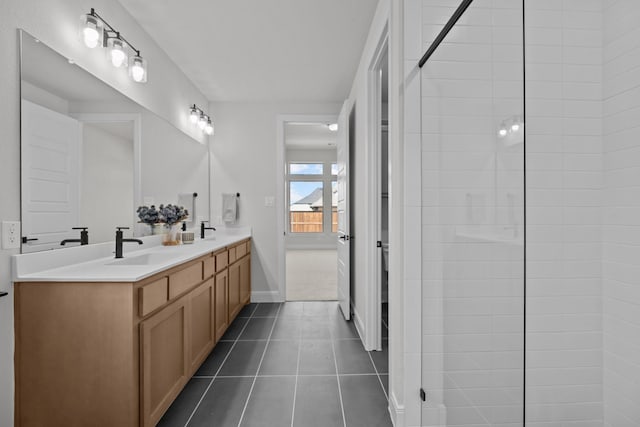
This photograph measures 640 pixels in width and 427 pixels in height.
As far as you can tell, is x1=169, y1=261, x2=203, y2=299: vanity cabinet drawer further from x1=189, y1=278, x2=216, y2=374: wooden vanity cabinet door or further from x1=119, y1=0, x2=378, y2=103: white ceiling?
x1=119, y1=0, x2=378, y2=103: white ceiling

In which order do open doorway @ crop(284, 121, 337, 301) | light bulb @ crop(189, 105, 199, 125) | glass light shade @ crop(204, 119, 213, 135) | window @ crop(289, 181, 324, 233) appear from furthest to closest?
window @ crop(289, 181, 324, 233) < open doorway @ crop(284, 121, 337, 301) < glass light shade @ crop(204, 119, 213, 135) < light bulb @ crop(189, 105, 199, 125)

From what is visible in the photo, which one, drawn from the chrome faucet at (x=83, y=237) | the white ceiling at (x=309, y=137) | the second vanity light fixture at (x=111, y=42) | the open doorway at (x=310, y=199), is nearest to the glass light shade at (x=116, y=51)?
the second vanity light fixture at (x=111, y=42)

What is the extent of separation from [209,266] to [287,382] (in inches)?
38.4

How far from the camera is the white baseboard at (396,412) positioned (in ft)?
5.57

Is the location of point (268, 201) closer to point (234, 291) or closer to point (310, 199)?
point (234, 291)

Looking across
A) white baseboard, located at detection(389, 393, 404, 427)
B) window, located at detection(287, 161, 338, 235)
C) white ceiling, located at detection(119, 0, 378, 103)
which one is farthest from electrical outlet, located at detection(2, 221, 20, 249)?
window, located at detection(287, 161, 338, 235)

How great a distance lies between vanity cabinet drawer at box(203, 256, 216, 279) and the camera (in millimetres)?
2449

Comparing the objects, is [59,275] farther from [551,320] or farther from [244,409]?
[551,320]

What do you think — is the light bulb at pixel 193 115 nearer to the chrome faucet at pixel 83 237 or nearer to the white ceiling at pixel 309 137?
the chrome faucet at pixel 83 237

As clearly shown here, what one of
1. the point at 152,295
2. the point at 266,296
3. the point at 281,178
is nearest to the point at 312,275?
the point at 266,296

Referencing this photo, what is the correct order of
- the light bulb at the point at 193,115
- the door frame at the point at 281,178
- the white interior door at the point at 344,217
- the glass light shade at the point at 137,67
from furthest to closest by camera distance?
1. the door frame at the point at 281,178
2. the light bulb at the point at 193,115
3. the white interior door at the point at 344,217
4. the glass light shade at the point at 137,67

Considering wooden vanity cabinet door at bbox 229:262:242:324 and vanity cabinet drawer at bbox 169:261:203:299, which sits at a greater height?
vanity cabinet drawer at bbox 169:261:203:299

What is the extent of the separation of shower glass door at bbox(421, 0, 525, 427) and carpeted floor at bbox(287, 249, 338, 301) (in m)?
2.88

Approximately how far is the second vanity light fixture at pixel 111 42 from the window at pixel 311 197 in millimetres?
6400
